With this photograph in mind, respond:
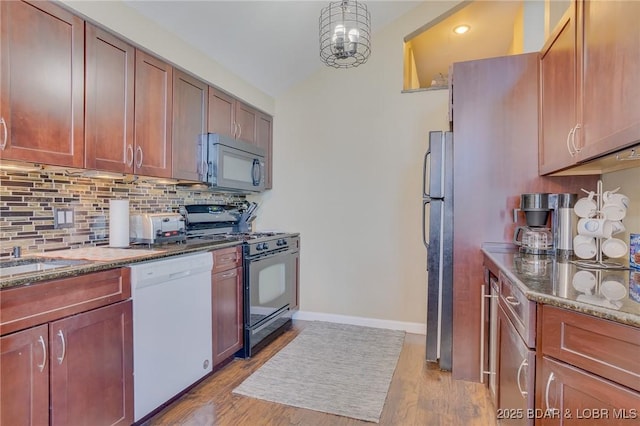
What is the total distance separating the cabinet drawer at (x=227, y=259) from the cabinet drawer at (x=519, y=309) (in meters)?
1.80

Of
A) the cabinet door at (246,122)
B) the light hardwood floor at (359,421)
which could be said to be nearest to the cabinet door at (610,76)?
the light hardwood floor at (359,421)

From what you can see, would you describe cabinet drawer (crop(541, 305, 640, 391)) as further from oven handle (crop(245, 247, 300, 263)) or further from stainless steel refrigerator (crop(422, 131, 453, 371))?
oven handle (crop(245, 247, 300, 263))

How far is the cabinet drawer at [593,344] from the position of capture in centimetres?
95

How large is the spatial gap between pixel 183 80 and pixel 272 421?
7.78 ft

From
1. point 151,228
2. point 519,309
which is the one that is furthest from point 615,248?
point 151,228

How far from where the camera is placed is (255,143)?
3520 millimetres

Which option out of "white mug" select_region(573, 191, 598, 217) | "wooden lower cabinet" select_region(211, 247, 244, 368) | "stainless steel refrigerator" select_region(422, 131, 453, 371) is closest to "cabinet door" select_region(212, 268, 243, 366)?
"wooden lower cabinet" select_region(211, 247, 244, 368)

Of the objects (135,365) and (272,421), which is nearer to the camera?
(135,365)

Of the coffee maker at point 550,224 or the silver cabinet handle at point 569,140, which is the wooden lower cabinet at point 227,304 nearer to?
the coffee maker at point 550,224

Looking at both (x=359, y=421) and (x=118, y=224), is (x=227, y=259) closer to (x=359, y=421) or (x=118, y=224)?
(x=118, y=224)

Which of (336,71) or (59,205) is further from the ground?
(336,71)

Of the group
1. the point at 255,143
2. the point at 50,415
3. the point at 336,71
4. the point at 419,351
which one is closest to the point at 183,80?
the point at 255,143

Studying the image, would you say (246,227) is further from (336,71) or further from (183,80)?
(336,71)

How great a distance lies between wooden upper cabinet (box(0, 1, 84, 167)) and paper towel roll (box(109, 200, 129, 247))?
0.45 metres
